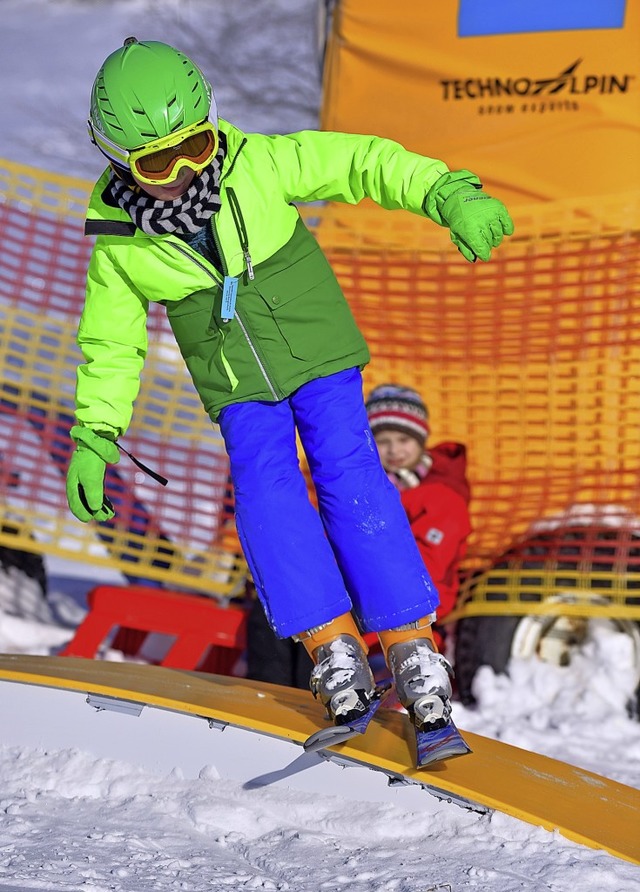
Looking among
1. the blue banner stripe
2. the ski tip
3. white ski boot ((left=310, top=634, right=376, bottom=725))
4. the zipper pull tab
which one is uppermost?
the blue banner stripe

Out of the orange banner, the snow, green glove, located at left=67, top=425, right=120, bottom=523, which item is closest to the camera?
the snow

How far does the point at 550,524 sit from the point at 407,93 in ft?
6.40

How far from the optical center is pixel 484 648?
13.2ft

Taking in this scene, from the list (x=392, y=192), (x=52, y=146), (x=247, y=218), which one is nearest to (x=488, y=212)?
(x=392, y=192)

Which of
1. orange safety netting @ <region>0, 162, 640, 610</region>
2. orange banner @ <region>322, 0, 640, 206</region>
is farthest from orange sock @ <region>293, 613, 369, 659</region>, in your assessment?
orange banner @ <region>322, 0, 640, 206</region>

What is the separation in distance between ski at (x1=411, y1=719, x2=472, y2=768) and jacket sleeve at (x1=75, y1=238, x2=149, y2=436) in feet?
3.28

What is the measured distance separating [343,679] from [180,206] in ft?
3.62

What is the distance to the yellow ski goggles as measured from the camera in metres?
2.53

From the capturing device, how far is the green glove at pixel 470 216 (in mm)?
2531

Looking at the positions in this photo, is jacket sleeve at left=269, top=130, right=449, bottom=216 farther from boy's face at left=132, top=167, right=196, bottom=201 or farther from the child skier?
boy's face at left=132, top=167, right=196, bottom=201

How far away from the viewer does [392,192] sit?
2.71 meters

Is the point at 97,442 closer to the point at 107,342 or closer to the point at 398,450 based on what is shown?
the point at 107,342

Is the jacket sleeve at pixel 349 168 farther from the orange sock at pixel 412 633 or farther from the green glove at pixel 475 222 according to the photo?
the orange sock at pixel 412 633

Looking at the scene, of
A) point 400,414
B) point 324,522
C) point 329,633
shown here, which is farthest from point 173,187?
point 400,414
